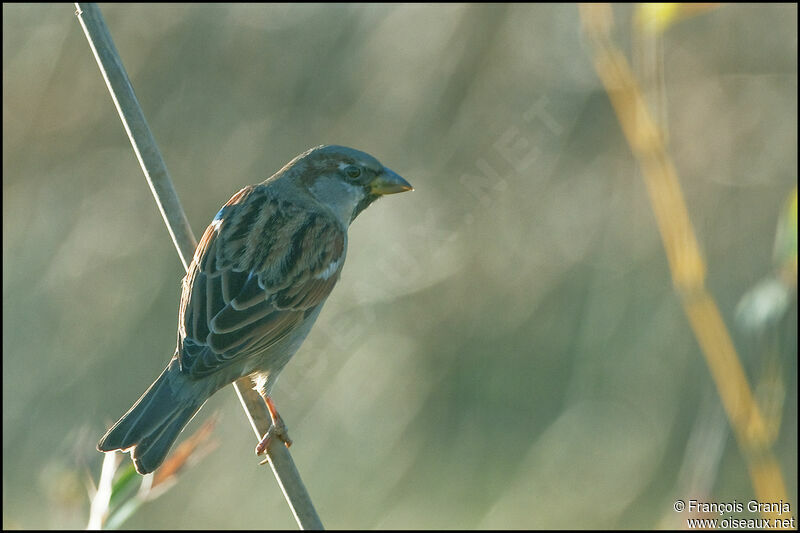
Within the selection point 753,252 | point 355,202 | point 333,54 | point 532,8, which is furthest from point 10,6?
point 753,252

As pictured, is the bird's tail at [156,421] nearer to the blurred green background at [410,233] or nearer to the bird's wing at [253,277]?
the bird's wing at [253,277]

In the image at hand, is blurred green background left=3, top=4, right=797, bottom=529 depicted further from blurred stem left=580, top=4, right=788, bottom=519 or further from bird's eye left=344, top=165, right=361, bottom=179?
blurred stem left=580, top=4, right=788, bottom=519

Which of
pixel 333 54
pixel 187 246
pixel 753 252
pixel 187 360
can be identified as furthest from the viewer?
pixel 333 54

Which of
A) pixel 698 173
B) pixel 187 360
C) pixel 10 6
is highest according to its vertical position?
pixel 10 6

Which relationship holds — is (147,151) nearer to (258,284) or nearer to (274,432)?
(274,432)

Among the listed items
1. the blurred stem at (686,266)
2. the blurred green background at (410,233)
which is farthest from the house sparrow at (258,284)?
the blurred green background at (410,233)

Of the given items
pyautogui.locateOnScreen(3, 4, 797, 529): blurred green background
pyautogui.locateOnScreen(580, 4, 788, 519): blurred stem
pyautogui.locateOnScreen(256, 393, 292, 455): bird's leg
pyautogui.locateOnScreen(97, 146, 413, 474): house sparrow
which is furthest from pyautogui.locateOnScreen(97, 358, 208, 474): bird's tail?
pyautogui.locateOnScreen(3, 4, 797, 529): blurred green background

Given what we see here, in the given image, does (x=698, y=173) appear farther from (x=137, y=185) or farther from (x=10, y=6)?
(x=10, y=6)

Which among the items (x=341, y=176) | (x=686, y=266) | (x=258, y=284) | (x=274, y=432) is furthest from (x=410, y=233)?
(x=274, y=432)
